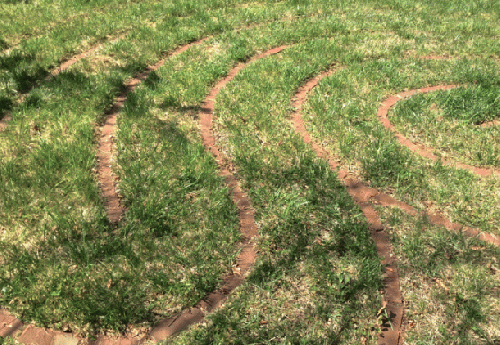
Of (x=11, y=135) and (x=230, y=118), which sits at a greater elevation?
(x=11, y=135)

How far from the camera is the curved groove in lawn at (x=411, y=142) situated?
4.36 meters

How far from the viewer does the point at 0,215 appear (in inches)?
132

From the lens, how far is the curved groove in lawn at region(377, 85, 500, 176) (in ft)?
14.3

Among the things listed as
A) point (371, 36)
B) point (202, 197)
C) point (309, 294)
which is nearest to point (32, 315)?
point (202, 197)

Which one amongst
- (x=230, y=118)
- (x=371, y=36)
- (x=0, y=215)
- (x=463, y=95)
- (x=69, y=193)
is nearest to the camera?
(x=0, y=215)

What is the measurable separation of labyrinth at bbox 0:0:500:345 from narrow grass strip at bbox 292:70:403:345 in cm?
2

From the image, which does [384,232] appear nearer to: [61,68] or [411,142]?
[411,142]

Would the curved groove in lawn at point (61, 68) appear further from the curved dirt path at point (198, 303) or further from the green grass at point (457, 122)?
the green grass at point (457, 122)

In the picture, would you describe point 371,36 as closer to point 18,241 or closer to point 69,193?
point 69,193

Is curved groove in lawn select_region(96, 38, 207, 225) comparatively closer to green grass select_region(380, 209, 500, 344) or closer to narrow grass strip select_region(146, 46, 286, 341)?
narrow grass strip select_region(146, 46, 286, 341)

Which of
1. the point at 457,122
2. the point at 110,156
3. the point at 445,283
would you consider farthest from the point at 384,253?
the point at 110,156

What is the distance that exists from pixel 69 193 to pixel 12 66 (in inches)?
115

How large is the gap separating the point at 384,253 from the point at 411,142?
1.85 metres

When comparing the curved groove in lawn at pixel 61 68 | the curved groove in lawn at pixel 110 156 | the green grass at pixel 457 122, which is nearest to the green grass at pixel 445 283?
the green grass at pixel 457 122
